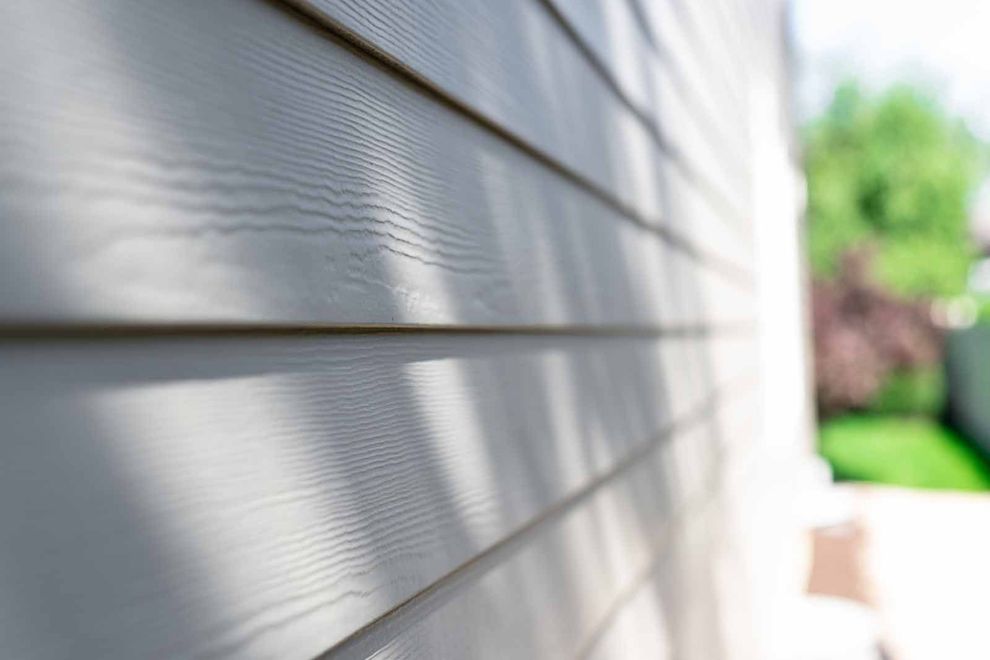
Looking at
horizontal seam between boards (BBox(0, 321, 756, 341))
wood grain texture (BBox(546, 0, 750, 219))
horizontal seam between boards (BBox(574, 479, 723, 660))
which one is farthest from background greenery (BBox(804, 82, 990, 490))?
horizontal seam between boards (BBox(0, 321, 756, 341))

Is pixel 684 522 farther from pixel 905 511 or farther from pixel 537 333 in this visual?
pixel 905 511

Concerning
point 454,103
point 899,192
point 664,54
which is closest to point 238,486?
point 454,103

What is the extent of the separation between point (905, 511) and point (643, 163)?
792cm

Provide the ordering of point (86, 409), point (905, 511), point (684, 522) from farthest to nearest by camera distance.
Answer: point (905, 511)
point (684, 522)
point (86, 409)

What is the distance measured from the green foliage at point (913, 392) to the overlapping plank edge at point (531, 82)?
47.8 ft

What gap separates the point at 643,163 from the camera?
2164mm

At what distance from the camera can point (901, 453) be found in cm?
1367

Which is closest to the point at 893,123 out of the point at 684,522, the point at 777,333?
the point at 777,333

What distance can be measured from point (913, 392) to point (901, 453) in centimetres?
279

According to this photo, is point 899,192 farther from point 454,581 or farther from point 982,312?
point 454,581

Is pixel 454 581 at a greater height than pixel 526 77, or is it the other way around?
pixel 526 77

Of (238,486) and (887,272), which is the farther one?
(887,272)

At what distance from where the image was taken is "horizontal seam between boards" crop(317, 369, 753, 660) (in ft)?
2.68

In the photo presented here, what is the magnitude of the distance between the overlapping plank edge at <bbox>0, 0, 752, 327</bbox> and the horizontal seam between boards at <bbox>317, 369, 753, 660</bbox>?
21 centimetres
